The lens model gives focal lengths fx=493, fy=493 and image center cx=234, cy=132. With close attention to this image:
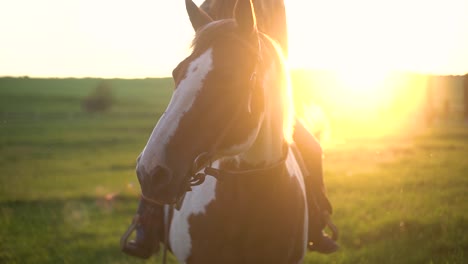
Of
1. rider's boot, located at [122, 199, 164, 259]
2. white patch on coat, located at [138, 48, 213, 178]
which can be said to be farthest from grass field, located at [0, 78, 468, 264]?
white patch on coat, located at [138, 48, 213, 178]

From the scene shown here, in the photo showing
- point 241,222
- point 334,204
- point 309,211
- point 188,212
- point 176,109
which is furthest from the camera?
point 334,204

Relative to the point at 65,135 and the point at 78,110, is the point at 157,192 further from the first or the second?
the point at 78,110

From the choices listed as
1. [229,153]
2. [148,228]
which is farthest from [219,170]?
[148,228]

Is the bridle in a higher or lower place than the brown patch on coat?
higher

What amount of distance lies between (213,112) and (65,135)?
4474 centimetres

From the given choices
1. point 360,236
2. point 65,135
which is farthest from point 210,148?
point 65,135

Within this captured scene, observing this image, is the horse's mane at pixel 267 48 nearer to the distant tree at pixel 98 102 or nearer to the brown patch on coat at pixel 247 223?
the brown patch on coat at pixel 247 223

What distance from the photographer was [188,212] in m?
3.73

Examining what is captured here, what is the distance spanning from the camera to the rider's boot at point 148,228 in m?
4.59

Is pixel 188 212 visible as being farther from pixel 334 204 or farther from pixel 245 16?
pixel 334 204

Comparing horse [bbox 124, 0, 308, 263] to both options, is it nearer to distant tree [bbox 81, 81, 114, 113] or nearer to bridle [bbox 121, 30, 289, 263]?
bridle [bbox 121, 30, 289, 263]

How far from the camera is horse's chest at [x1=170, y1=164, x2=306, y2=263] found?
3.39 metres

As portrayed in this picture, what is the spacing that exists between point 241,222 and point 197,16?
1416 millimetres

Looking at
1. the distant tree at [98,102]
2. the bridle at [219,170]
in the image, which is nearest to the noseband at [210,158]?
the bridle at [219,170]
